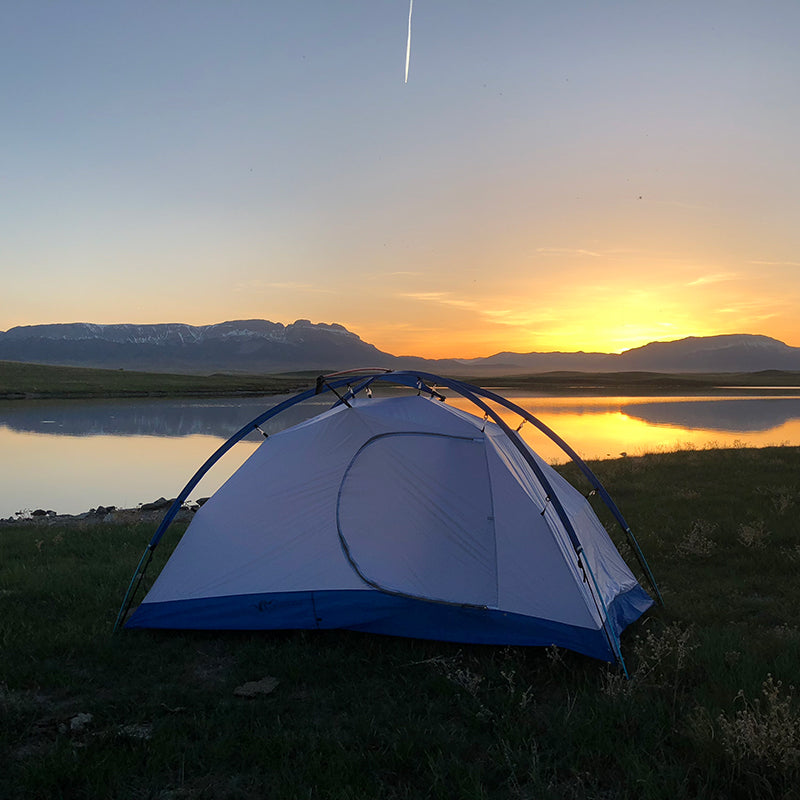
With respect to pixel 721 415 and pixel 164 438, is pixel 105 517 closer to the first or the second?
pixel 164 438

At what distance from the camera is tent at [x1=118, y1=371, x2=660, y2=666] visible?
609 cm

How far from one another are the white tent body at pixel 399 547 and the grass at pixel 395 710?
0.97ft

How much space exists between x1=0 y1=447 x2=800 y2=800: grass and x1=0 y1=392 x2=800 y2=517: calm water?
41.6 feet

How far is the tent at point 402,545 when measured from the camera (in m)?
6.09

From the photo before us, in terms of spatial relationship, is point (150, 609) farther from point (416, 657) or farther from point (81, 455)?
point (81, 455)

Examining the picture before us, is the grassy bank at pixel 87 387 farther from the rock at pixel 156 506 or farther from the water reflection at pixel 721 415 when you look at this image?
the rock at pixel 156 506

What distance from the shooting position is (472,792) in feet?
13.4

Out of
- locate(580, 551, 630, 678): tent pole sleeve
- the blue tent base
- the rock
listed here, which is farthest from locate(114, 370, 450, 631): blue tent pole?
the rock

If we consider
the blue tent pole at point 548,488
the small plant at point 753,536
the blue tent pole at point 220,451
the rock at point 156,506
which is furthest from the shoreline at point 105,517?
the small plant at point 753,536

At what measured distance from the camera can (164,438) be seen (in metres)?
33.3

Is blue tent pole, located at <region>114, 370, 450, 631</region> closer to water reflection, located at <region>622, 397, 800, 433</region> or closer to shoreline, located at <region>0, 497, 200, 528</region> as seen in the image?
shoreline, located at <region>0, 497, 200, 528</region>

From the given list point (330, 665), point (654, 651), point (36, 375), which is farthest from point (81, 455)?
point (36, 375)

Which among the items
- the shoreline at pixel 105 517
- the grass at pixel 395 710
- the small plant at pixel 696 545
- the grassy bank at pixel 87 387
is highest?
the grassy bank at pixel 87 387

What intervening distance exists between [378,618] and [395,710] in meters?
1.19
